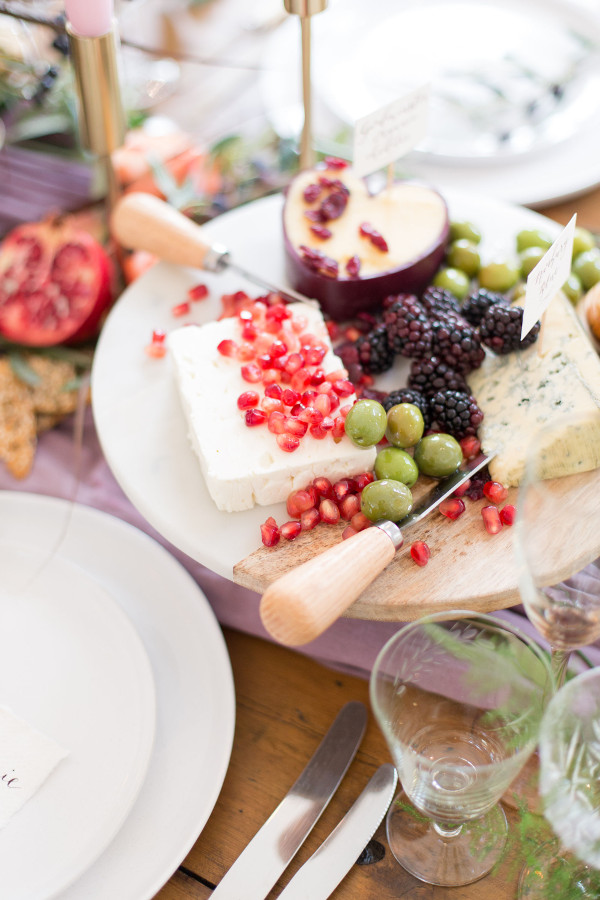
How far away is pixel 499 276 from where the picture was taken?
1.74m

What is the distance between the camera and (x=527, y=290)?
1.39 m

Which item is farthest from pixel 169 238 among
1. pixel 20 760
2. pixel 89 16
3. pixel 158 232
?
pixel 20 760

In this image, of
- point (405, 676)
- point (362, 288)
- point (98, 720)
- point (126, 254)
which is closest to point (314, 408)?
point (362, 288)

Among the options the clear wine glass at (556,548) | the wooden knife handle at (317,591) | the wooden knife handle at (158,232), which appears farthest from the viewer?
the wooden knife handle at (158,232)

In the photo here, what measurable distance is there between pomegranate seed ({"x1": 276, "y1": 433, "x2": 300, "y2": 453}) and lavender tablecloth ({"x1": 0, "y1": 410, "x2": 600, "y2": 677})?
331 millimetres

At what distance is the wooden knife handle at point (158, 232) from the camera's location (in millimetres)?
1820

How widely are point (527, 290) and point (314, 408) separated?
0.42 meters

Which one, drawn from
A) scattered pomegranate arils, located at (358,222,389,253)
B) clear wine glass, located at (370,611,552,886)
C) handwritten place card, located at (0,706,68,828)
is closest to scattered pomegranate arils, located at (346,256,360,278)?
scattered pomegranate arils, located at (358,222,389,253)

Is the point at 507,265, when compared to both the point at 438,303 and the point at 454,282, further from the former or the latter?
the point at 438,303

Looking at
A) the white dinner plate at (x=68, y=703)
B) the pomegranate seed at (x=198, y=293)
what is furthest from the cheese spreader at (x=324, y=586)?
the pomegranate seed at (x=198, y=293)

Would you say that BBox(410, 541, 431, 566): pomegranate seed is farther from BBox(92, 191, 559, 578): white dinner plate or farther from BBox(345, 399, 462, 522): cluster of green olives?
BBox(92, 191, 559, 578): white dinner plate

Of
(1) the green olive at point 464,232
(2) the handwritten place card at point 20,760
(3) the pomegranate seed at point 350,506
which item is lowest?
(2) the handwritten place card at point 20,760

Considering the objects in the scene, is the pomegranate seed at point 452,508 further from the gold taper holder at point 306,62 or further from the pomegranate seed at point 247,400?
the gold taper holder at point 306,62

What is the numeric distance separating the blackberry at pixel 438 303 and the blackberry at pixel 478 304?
18 mm
